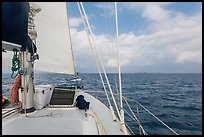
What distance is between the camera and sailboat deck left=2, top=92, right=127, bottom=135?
2.37 meters

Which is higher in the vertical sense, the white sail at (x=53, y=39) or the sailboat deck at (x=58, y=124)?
the white sail at (x=53, y=39)

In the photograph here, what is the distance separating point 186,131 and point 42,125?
504 cm

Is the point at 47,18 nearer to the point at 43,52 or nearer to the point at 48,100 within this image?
the point at 43,52

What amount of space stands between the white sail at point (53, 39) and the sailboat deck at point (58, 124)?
1572mm

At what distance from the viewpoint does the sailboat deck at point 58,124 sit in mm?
2369

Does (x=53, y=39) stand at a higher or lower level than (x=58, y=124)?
higher

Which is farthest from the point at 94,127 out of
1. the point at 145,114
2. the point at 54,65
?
the point at 145,114

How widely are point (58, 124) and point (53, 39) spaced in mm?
2706

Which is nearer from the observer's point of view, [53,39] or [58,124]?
[58,124]

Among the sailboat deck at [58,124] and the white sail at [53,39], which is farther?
the white sail at [53,39]

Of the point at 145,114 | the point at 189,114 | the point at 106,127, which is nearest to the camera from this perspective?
the point at 106,127

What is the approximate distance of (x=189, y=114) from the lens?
8.12m

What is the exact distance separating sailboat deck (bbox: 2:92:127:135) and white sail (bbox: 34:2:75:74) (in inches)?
61.9

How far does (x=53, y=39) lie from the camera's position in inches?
186
